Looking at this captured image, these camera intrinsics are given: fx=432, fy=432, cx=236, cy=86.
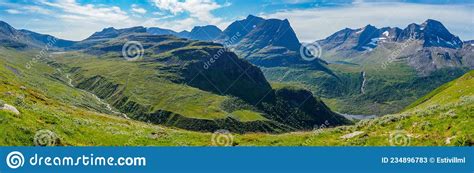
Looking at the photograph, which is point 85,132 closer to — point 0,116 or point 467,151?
point 0,116

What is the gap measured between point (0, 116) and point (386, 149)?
82.1 ft

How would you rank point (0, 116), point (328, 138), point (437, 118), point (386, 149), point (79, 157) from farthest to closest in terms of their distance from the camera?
point (328, 138), point (437, 118), point (0, 116), point (386, 149), point (79, 157)

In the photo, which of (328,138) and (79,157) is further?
(328,138)

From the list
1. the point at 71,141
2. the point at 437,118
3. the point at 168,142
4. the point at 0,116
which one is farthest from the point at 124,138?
the point at 437,118

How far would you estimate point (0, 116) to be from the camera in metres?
28.9

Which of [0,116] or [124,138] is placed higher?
[0,116]

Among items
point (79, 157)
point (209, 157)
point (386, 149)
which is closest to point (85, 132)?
point (79, 157)

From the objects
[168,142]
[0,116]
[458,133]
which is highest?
[0,116]

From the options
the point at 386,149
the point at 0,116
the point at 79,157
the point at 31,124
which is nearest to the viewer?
the point at 79,157

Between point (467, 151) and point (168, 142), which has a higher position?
point (467, 151)

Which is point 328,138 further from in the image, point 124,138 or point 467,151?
point 124,138

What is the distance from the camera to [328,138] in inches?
1534

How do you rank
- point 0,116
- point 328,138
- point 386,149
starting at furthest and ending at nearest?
point 328,138 → point 0,116 → point 386,149

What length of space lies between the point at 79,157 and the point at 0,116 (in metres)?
9.39
